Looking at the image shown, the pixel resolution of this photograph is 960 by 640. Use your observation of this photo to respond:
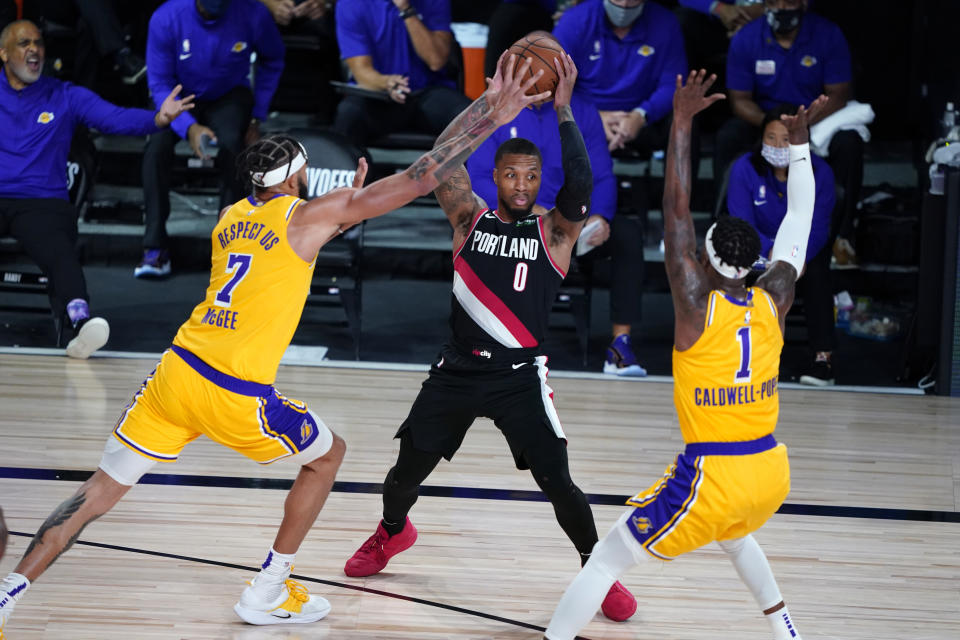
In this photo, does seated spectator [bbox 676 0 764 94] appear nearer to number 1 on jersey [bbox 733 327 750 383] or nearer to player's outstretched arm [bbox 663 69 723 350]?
player's outstretched arm [bbox 663 69 723 350]

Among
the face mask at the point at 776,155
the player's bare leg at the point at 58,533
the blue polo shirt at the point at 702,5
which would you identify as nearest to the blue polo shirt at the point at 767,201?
the face mask at the point at 776,155

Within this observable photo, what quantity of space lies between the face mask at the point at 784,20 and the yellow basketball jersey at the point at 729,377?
527 centimetres

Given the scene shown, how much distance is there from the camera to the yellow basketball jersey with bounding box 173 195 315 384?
3906 millimetres

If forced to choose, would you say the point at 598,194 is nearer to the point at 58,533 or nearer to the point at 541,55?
the point at 541,55

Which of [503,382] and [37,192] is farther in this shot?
[37,192]

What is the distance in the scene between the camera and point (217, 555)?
4.65m

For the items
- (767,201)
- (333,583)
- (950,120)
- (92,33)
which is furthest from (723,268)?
(92,33)

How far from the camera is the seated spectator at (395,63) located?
27.6 feet

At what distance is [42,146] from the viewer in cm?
784

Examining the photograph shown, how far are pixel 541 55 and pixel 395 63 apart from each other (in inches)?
158

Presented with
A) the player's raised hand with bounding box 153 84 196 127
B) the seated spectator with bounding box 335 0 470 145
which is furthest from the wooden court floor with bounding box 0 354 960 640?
the seated spectator with bounding box 335 0 470 145

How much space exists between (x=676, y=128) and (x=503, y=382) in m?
1.07

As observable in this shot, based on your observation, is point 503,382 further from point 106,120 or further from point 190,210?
point 190,210

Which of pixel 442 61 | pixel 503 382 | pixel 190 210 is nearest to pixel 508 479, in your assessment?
pixel 503 382
